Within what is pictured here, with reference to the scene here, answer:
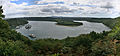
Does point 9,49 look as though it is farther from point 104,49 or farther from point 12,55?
point 104,49

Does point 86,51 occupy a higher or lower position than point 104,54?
lower

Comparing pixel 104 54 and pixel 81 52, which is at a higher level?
pixel 104 54

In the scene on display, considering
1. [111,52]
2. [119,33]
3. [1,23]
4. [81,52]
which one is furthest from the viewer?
[1,23]

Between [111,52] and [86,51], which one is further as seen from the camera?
[86,51]

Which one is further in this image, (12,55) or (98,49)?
(98,49)

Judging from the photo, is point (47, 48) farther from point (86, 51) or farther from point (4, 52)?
point (4, 52)

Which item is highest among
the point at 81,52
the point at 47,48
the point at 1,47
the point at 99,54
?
the point at 1,47

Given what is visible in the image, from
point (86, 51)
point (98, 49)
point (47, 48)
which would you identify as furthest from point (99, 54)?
point (47, 48)

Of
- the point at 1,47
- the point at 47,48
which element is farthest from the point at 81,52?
the point at 1,47

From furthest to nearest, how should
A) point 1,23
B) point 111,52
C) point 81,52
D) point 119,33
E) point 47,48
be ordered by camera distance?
point 1,23, point 47,48, point 81,52, point 119,33, point 111,52
